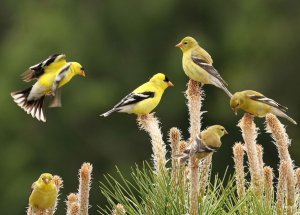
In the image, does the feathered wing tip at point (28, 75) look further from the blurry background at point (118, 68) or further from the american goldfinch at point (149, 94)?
the blurry background at point (118, 68)

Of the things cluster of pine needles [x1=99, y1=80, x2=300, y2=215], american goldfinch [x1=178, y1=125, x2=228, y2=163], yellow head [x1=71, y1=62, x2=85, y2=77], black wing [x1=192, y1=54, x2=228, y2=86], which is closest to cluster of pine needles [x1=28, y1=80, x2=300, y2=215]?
cluster of pine needles [x1=99, y1=80, x2=300, y2=215]

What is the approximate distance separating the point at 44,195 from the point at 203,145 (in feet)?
2.47

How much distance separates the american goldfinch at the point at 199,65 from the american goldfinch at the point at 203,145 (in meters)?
1.95

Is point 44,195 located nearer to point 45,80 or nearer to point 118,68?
point 45,80

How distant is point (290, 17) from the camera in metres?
30.7

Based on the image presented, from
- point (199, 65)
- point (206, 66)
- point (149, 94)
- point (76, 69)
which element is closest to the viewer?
point (76, 69)

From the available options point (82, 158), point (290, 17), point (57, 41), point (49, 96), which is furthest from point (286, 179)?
point (290, 17)

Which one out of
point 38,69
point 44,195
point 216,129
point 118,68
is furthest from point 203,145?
point 118,68

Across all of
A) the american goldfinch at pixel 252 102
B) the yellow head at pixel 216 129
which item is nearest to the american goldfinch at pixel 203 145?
the yellow head at pixel 216 129

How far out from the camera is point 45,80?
5336mm

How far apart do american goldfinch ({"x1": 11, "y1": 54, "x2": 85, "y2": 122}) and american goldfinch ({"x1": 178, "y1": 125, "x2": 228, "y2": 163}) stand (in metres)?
1.13

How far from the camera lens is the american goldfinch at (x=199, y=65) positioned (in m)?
6.34

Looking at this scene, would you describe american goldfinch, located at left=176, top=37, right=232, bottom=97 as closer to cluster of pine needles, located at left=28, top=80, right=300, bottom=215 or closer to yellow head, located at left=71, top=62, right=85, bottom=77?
yellow head, located at left=71, top=62, right=85, bottom=77

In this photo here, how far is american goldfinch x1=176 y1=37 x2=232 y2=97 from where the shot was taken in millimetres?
6335
